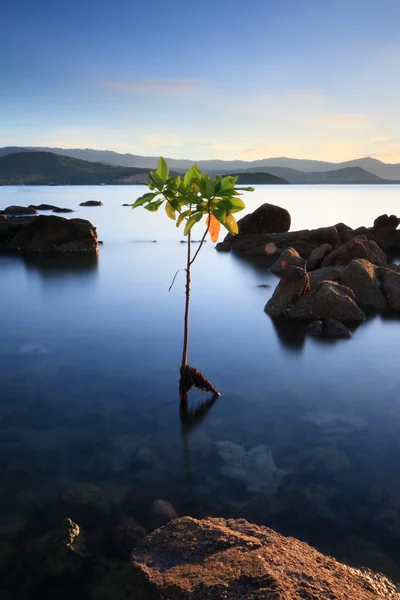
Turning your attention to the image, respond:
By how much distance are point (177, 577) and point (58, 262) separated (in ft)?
129

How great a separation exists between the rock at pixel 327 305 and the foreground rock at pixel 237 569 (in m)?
16.4

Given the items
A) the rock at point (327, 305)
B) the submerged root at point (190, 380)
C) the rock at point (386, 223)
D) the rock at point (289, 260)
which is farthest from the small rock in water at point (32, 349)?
the rock at point (386, 223)

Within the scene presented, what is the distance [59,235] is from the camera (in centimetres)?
4919

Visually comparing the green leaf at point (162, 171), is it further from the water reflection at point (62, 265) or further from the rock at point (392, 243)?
the rock at point (392, 243)

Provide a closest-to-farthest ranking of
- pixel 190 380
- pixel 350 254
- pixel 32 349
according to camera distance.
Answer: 1. pixel 190 380
2. pixel 32 349
3. pixel 350 254

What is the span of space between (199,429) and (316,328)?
35.8ft

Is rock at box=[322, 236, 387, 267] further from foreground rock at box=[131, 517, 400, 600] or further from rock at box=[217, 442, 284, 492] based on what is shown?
foreground rock at box=[131, 517, 400, 600]

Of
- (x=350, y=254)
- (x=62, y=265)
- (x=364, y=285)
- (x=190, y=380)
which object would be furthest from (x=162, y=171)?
(x=62, y=265)

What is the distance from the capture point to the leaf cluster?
1126cm

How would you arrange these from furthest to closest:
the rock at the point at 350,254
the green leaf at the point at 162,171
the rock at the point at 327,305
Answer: the rock at the point at 350,254, the rock at the point at 327,305, the green leaf at the point at 162,171

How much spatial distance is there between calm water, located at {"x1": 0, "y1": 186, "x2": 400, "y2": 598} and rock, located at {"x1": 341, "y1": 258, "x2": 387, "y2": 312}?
231cm

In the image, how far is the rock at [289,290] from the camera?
24.5m

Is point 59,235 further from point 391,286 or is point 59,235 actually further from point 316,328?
point 316,328

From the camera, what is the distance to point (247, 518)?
31.3ft
